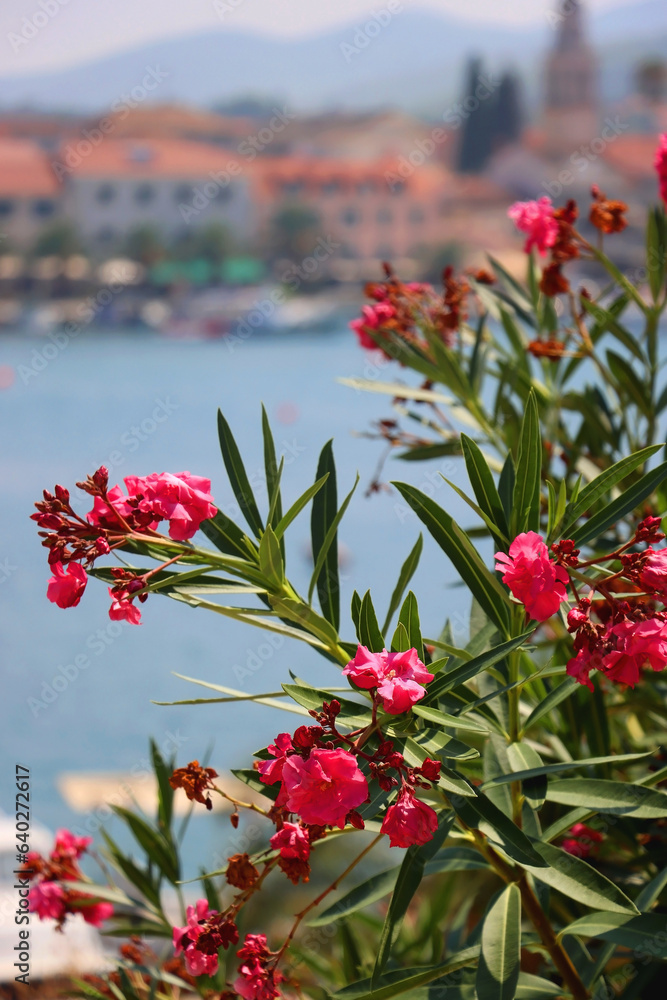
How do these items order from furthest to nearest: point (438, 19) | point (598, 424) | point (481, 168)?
point (438, 19)
point (481, 168)
point (598, 424)

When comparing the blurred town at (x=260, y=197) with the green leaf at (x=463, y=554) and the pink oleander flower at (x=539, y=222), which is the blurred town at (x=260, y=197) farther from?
the green leaf at (x=463, y=554)

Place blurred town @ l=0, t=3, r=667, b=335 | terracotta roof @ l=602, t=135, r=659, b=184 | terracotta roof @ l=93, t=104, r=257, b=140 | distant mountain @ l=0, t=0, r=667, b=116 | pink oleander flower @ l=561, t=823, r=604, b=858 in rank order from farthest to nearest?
distant mountain @ l=0, t=0, r=667, b=116
terracotta roof @ l=93, t=104, r=257, b=140
blurred town @ l=0, t=3, r=667, b=335
terracotta roof @ l=602, t=135, r=659, b=184
pink oleander flower @ l=561, t=823, r=604, b=858

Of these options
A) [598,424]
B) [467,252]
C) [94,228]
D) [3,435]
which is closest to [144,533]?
[598,424]

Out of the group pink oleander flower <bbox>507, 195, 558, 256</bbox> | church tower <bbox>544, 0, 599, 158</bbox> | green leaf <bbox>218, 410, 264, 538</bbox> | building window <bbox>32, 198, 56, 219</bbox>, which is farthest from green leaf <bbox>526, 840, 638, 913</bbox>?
church tower <bbox>544, 0, 599, 158</bbox>

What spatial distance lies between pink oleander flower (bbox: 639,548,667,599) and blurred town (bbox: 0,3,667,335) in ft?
69.9

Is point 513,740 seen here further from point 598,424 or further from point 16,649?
point 16,649

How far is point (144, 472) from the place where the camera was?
1930 cm

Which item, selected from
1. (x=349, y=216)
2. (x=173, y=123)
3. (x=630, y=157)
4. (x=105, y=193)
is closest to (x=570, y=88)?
(x=630, y=157)

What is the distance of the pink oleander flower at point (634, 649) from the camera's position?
0.59m

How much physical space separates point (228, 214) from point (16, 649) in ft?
37.4

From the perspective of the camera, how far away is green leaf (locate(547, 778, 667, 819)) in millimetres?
689

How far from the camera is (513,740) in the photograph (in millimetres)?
780

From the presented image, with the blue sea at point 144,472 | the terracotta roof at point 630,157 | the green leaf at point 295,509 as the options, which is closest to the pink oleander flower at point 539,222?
the green leaf at point 295,509

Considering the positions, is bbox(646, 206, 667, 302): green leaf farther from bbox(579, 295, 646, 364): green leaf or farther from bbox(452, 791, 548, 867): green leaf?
bbox(452, 791, 548, 867): green leaf
